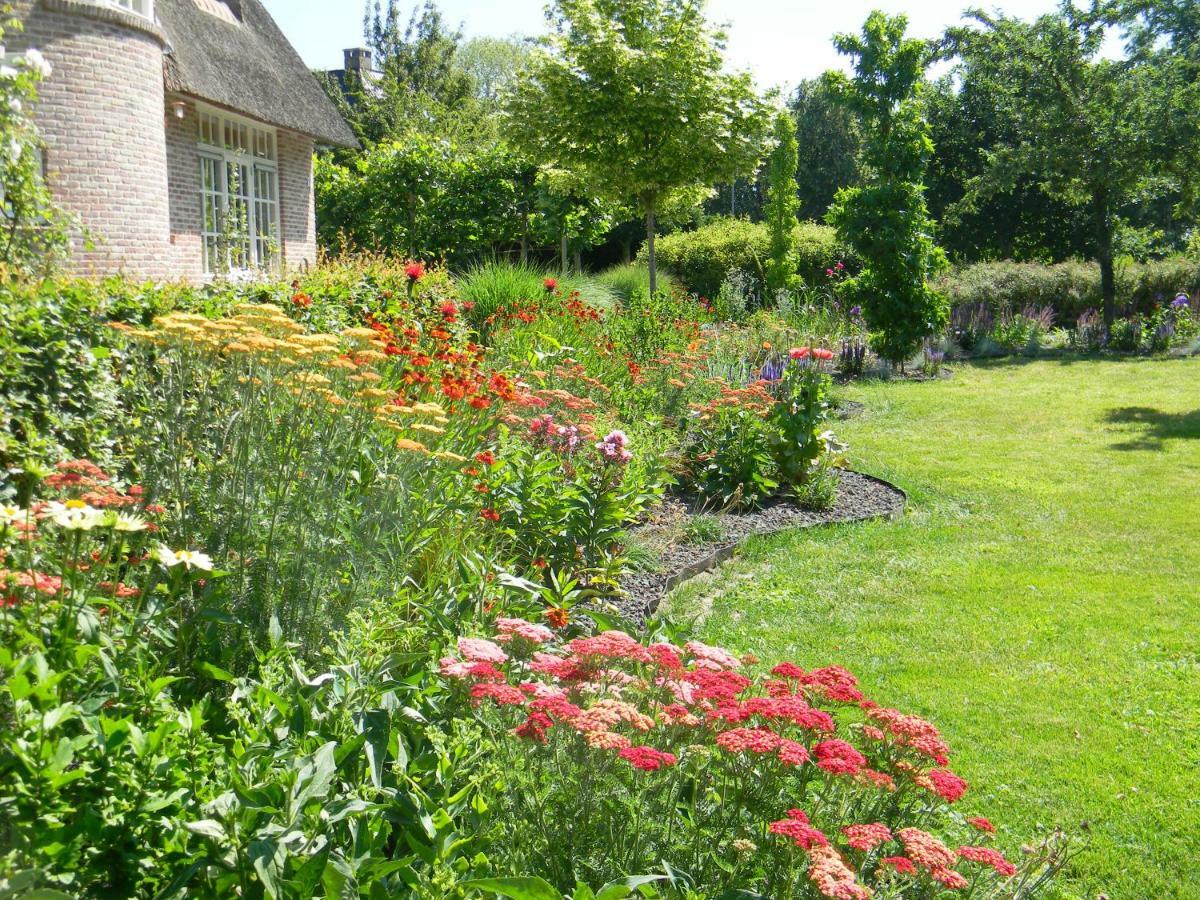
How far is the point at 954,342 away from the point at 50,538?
1548 cm

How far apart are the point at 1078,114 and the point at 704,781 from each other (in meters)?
17.8

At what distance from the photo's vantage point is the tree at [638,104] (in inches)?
500

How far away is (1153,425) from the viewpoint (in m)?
9.88

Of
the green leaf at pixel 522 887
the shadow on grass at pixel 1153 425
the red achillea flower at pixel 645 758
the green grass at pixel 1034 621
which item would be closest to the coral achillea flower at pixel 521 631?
the red achillea flower at pixel 645 758

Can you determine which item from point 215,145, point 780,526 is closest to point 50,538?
point 780,526

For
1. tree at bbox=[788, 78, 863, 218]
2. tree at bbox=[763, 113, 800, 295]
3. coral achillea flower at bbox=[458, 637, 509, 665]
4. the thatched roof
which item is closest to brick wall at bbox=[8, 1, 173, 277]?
the thatched roof

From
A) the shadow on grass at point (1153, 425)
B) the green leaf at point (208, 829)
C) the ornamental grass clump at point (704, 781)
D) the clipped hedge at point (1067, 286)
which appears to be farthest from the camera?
the clipped hedge at point (1067, 286)

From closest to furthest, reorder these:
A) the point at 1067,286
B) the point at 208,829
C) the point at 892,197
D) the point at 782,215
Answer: the point at 208,829, the point at 892,197, the point at 1067,286, the point at 782,215

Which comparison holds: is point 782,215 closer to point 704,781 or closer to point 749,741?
point 704,781

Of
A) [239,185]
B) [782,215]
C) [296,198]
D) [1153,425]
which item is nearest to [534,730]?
[1153,425]

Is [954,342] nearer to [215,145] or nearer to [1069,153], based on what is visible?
[1069,153]

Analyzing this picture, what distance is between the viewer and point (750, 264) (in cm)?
2066

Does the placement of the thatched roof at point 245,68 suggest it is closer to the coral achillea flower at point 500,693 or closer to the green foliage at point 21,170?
the green foliage at point 21,170

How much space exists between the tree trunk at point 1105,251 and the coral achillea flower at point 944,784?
16.6m
